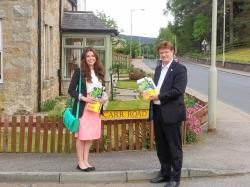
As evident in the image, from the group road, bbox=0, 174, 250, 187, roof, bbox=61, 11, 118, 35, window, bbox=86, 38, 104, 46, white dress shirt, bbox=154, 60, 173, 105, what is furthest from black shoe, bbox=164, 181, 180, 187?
window, bbox=86, 38, 104, 46

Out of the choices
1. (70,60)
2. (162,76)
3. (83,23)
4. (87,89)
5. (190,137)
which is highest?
(83,23)

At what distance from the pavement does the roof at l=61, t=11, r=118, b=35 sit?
1125cm

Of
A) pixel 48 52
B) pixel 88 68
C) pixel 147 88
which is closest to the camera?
pixel 147 88

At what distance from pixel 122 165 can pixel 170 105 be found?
1753 millimetres

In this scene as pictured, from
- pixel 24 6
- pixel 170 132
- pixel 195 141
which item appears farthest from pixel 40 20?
pixel 170 132

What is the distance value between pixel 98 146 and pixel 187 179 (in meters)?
2.09

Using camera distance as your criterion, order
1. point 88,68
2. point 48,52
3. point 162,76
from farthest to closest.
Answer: point 48,52, point 88,68, point 162,76

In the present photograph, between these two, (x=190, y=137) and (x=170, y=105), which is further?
(x=190, y=137)

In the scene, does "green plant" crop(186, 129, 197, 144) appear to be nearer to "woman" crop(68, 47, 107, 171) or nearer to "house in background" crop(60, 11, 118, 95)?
"woman" crop(68, 47, 107, 171)

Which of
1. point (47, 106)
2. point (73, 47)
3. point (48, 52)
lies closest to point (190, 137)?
point (47, 106)

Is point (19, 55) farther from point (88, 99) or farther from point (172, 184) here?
point (172, 184)

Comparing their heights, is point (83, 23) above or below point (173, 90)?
above

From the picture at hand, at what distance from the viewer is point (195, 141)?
10.8m

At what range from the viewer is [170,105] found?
738 centimetres
